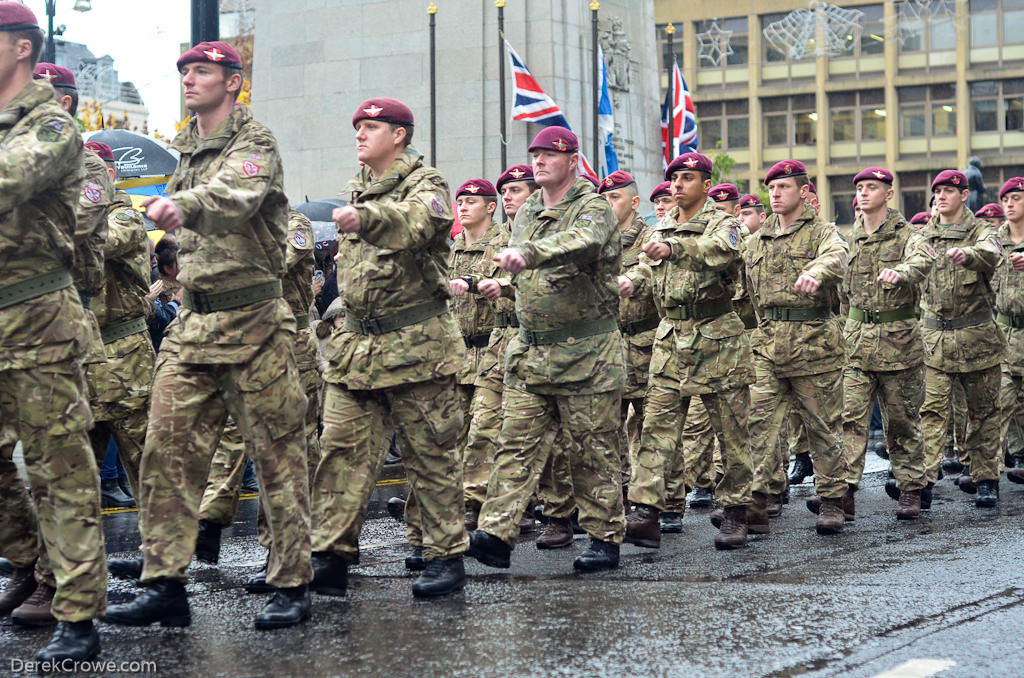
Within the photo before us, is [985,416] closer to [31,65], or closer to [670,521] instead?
[670,521]

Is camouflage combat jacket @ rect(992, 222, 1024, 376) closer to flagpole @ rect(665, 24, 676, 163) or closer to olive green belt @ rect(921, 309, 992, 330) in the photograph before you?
olive green belt @ rect(921, 309, 992, 330)

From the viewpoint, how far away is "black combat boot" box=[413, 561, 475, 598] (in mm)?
6430

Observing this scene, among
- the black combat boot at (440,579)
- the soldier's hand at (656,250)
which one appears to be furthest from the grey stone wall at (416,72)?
the black combat boot at (440,579)

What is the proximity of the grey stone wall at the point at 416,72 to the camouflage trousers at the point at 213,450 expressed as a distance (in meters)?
16.4

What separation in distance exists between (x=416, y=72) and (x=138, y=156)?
7823 mm

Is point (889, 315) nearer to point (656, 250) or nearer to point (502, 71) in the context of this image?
point (656, 250)

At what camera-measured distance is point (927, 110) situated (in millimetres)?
59344

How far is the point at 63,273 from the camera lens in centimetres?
555

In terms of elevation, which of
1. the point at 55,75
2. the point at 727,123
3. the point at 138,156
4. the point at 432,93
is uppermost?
the point at 727,123

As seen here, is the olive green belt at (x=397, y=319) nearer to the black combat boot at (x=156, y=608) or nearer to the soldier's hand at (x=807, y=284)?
the black combat boot at (x=156, y=608)

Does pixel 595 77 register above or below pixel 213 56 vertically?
above

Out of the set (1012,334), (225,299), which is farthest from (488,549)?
(1012,334)

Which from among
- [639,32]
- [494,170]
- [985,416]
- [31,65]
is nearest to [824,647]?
[31,65]

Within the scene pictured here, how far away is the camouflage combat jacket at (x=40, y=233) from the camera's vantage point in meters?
5.32
